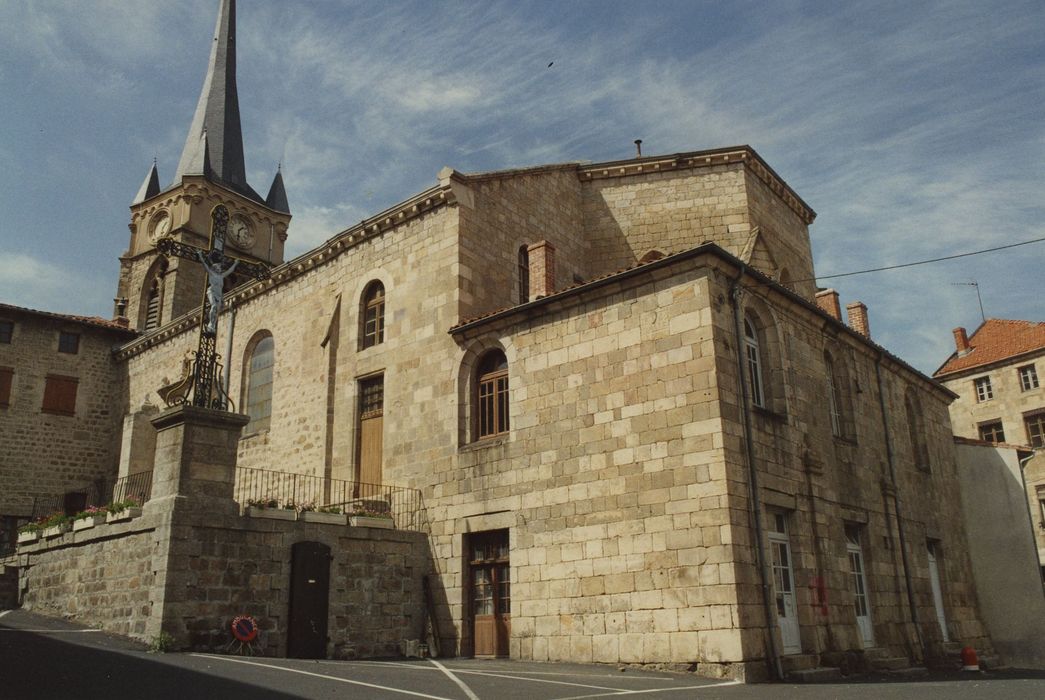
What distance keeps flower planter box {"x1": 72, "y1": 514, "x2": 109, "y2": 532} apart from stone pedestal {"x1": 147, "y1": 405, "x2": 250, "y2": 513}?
1880 millimetres

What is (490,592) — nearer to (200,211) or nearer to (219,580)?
(219,580)

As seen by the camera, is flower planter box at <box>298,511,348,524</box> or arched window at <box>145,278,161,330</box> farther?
arched window at <box>145,278,161,330</box>

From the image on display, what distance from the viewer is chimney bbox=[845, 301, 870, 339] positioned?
19.6 metres

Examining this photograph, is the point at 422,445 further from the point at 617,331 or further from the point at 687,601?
the point at 687,601

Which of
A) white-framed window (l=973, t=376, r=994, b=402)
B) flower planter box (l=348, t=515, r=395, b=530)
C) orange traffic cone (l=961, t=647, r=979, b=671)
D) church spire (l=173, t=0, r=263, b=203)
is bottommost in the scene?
orange traffic cone (l=961, t=647, r=979, b=671)

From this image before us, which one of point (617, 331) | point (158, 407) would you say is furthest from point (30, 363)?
point (617, 331)

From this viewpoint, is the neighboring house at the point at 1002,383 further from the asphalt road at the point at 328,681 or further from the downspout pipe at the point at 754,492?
the downspout pipe at the point at 754,492

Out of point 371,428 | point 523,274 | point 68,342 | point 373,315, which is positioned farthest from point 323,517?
point 68,342

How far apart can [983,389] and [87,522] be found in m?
29.1

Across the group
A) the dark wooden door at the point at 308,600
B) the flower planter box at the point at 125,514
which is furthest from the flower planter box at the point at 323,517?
the flower planter box at the point at 125,514

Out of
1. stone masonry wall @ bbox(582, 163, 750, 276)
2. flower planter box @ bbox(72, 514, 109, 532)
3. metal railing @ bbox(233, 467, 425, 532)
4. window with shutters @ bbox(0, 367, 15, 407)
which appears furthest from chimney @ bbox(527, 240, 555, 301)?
window with shutters @ bbox(0, 367, 15, 407)

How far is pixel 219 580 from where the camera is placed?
11.6 metres

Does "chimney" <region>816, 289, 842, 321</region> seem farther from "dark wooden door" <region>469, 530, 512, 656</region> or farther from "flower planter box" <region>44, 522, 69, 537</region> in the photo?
"flower planter box" <region>44, 522, 69, 537</region>

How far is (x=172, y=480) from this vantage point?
11.5 meters
